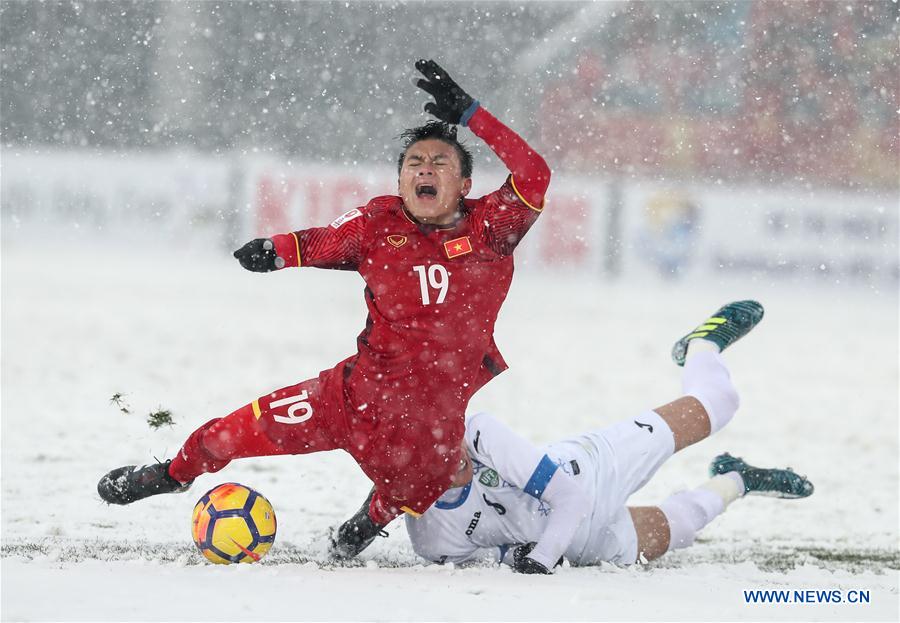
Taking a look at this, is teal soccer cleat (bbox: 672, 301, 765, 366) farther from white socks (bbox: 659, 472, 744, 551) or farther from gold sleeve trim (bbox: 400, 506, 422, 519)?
gold sleeve trim (bbox: 400, 506, 422, 519)

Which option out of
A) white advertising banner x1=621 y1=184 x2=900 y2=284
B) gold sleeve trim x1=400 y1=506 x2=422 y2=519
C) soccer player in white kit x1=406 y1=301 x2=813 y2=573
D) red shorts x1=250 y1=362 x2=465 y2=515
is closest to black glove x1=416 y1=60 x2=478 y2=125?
red shorts x1=250 y1=362 x2=465 y2=515

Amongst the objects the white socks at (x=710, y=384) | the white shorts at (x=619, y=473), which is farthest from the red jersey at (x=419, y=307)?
the white socks at (x=710, y=384)

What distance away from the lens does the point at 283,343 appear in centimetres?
988

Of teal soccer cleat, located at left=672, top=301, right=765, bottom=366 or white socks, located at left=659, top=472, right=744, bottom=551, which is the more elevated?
teal soccer cleat, located at left=672, top=301, right=765, bottom=366

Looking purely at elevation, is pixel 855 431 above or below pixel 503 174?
below

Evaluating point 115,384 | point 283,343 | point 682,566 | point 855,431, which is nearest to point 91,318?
point 283,343

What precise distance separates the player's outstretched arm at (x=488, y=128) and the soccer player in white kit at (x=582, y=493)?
2.88ft

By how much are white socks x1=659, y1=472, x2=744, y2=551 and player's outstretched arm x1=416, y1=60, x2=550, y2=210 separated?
145 cm

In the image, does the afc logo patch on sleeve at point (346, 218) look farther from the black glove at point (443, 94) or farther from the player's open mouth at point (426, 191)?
the black glove at point (443, 94)

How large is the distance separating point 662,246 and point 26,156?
8.38 m

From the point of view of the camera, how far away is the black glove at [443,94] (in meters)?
3.66

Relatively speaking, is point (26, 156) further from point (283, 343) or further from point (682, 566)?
point (682, 566)

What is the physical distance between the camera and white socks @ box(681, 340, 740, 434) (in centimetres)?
470

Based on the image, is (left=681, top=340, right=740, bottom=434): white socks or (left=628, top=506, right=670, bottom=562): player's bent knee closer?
(left=628, top=506, right=670, bottom=562): player's bent knee
